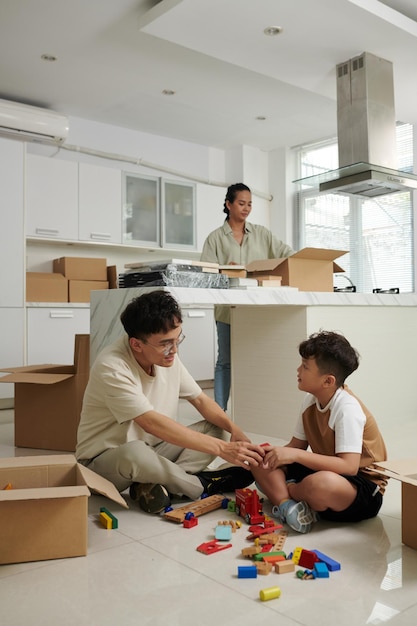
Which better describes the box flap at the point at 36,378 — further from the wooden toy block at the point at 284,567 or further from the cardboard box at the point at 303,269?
the wooden toy block at the point at 284,567

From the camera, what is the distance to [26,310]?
4.42m

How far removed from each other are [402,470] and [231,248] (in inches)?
86.8

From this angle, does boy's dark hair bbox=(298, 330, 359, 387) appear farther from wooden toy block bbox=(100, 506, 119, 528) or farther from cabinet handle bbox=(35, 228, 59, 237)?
cabinet handle bbox=(35, 228, 59, 237)

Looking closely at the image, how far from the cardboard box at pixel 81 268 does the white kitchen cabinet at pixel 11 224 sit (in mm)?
482

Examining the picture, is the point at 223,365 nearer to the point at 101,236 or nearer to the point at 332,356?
the point at 332,356

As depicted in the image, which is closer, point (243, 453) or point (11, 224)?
A: point (243, 453)

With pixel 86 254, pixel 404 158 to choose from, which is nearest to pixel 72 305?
pixel 86 254

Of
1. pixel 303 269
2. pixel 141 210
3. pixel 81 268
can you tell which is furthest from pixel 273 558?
pixel 141 210

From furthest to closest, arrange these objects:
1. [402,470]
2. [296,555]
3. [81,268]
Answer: [81,268] < [402,470] < [296,555]

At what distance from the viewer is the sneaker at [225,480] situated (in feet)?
7.10

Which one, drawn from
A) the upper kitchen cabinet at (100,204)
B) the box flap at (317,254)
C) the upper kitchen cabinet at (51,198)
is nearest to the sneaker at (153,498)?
the box flap at (317,254)

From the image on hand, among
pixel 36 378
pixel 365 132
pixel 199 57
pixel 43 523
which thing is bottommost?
pixel 43 523

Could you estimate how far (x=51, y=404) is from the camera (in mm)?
2982

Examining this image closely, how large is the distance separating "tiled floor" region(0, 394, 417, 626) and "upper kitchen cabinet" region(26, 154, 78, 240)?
3.35 m
